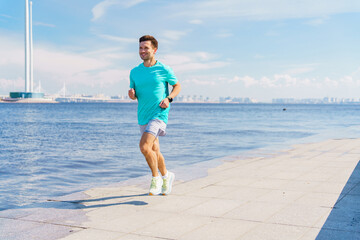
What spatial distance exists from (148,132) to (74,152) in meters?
10.3

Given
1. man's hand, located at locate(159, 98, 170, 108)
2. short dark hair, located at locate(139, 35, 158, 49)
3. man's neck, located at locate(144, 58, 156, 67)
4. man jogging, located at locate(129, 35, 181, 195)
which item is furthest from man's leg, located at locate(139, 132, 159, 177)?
short dark hair, located at locate(139, 35, 158, 49)

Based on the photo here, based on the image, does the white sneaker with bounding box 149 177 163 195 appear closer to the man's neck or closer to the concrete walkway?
the concrete walkway

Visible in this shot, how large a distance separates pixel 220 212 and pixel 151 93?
155 centimetres

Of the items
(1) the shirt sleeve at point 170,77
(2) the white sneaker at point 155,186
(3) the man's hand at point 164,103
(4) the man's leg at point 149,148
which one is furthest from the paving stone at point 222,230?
(1) the shirt sleeve at point 170,77

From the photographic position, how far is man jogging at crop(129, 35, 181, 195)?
4.72 m

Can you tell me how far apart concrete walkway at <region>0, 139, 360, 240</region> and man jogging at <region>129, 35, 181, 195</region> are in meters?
0.63

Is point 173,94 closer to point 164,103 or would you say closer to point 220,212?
point 164,103

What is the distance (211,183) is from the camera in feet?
19.6

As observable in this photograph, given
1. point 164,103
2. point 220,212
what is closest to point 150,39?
point 164,103

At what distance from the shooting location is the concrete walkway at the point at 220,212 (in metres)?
3.56

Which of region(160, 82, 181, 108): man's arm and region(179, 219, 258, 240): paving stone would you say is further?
region(160, 82, 181, 108): man's arm

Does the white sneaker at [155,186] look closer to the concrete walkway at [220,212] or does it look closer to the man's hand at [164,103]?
the concrete walkway at [220,212]

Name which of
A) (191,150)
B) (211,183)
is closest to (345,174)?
(211,183)

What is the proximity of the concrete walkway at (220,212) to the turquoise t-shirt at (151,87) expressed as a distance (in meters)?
1.03
